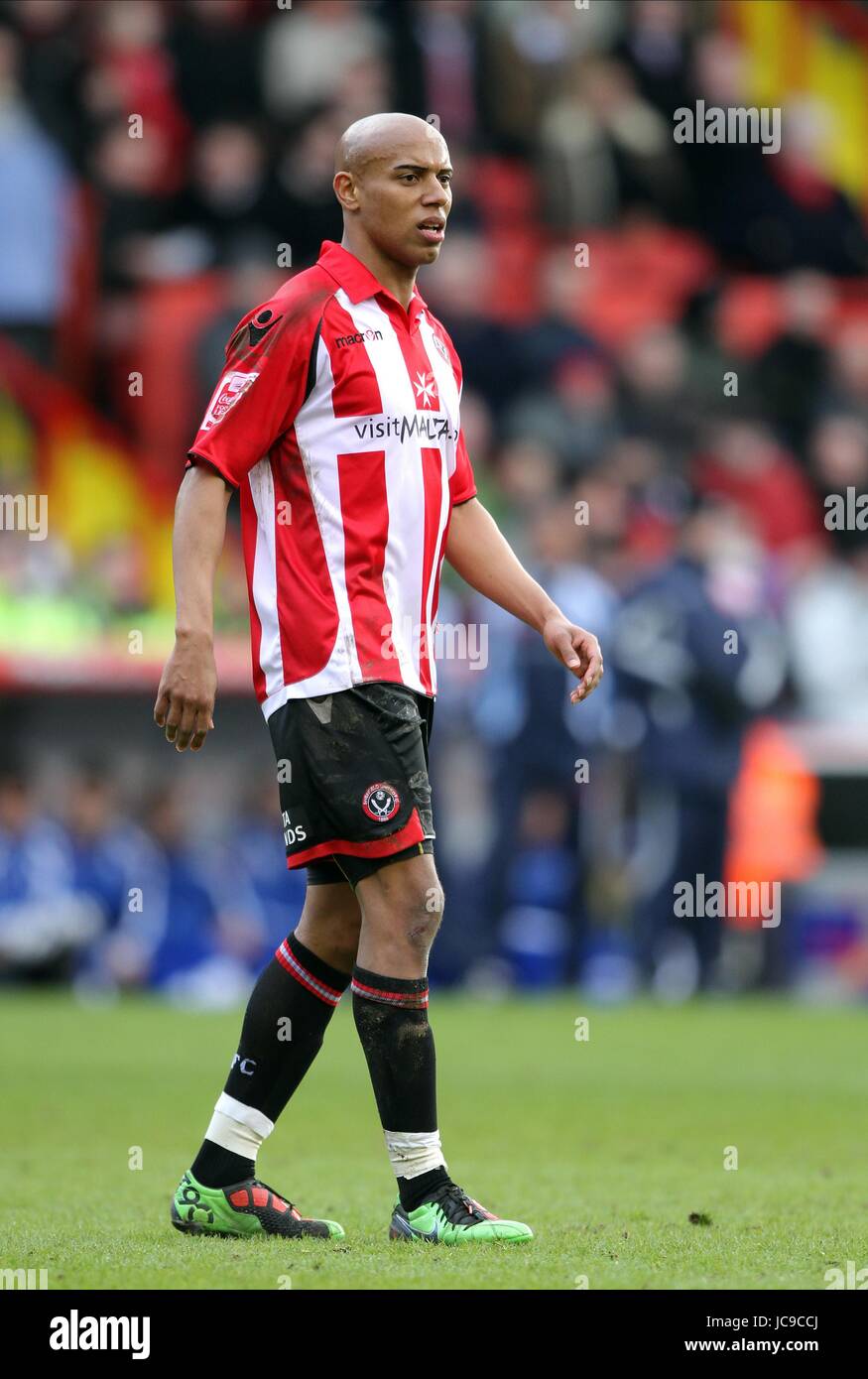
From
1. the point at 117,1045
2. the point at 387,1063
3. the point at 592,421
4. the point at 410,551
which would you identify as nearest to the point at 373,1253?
the point at 387,1063

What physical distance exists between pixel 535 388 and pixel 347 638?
11.1 meters

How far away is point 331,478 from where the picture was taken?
471cm

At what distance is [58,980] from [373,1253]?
8257mm

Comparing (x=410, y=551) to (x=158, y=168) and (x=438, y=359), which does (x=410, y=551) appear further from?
(x=158, y=168)

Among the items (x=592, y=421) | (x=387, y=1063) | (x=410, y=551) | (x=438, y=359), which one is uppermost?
(x=592, y=421)

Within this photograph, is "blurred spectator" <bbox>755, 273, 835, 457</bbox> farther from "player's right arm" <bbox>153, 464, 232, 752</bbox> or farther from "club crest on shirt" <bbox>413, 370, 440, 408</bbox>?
"player's right arm" <bbox>153, 464, 232, 752</bbox>

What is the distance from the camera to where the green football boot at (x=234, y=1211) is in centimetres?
472

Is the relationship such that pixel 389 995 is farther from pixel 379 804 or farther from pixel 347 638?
pixel 347 638

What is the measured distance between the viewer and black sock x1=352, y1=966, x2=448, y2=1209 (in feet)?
15.2

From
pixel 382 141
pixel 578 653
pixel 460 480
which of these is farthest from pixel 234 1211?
pixel 382 141

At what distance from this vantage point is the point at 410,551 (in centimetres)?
478

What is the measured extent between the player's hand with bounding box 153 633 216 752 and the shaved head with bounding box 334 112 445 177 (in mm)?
1097
